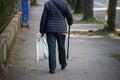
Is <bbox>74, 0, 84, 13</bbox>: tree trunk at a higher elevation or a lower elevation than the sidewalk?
lower

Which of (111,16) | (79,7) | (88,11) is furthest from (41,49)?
(79,7)

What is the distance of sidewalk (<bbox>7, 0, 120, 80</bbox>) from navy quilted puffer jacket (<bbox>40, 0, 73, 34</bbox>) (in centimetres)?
94

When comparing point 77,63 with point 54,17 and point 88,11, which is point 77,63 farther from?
point 88,11

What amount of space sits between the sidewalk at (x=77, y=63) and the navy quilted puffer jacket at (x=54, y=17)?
94 centimetres

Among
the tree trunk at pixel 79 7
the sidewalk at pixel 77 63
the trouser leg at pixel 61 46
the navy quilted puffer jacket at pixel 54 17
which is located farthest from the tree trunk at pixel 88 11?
the navy quilted puffer jacket at pixel 54 17

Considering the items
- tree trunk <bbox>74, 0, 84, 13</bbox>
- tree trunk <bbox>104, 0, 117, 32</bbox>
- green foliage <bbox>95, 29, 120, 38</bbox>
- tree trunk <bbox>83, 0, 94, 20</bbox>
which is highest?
tree trunk <bbox>104, 0, 117, 32</bbox>

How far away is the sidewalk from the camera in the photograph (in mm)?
8594

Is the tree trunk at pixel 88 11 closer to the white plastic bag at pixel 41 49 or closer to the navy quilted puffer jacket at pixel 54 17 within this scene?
the white plastic bag at pixel 41 49

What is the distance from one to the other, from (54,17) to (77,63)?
5.60 feet

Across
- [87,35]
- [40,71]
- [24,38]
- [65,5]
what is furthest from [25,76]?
[87,35]

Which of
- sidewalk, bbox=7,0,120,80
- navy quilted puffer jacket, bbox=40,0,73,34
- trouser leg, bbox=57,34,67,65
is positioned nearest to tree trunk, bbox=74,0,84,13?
sidewalk, bbox=7,0,120,80

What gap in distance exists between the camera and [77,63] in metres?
10.1

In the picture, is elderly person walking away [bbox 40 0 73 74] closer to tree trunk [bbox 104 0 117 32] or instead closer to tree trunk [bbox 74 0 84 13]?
tree trunk [bbox 104 0 117 32]

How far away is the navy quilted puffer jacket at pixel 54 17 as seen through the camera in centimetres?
875
